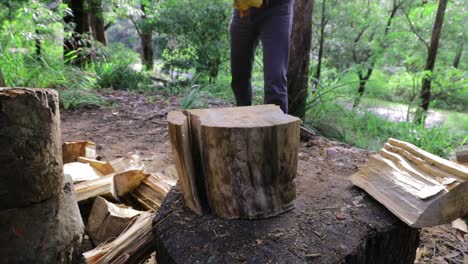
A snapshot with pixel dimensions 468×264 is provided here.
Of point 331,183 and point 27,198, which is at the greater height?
point 27,198

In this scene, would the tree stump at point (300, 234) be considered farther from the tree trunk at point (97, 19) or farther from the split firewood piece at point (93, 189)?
the tree trunk at point (97, 19)

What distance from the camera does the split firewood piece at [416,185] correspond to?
1180 millimetres

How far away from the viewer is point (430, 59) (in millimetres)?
6527

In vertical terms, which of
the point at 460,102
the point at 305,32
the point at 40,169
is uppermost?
the point at 305,32

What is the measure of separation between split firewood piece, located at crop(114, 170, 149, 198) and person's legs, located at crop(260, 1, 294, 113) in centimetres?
97

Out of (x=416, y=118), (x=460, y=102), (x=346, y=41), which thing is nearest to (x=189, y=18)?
(x=416, y=118)

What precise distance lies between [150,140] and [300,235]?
2.20 m

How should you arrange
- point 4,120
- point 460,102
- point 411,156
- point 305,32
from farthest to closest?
point 460,102, point 305,32, point 411,156, point 4,120

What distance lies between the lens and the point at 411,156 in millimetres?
1482

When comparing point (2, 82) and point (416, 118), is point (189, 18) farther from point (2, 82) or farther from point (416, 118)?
point (416, 118)

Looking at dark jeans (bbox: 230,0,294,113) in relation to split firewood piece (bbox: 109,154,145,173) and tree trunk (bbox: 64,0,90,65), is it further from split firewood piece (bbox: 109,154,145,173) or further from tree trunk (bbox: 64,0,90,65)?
tree trunk (bbox: 64,0,90,65)

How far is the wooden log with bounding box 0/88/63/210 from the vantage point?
0.90m

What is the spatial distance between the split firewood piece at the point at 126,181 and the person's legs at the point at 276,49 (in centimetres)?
97

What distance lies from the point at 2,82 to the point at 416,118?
7064mm
